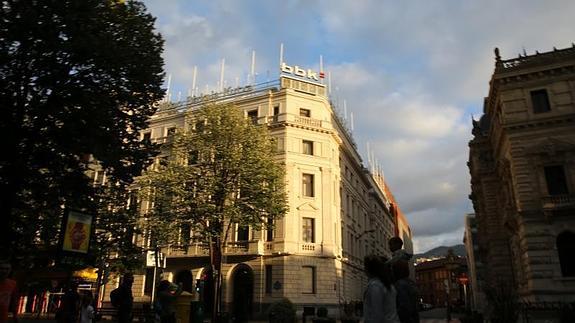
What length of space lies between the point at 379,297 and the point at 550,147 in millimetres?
27281

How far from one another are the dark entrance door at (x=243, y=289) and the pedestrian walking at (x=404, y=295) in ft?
96.4

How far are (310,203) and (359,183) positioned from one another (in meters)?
17.5

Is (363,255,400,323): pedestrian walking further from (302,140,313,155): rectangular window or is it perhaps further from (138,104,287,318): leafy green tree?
(302,140,313,155): rectangular window

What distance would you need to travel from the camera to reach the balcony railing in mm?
25453

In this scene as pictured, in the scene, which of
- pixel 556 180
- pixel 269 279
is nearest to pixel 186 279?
pixel 269 279

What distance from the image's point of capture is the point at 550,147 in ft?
88.8

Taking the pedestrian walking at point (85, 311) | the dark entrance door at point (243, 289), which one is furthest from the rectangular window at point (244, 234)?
the pedestrian walking at point (85, 311)

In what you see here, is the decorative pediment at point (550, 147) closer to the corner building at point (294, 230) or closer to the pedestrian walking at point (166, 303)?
the corner building at point (294, 230)

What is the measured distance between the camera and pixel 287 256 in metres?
33.9

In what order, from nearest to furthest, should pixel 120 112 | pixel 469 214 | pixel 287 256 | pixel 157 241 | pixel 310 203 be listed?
pixel 120 112, pixel 157 241, pixel 287 256, pixel 310 203, pixel 469 214

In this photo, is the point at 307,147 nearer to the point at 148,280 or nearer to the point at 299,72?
the point at 299,72

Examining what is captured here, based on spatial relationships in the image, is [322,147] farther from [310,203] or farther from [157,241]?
[157,241]

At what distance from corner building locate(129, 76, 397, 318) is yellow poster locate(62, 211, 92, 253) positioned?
52.8ft

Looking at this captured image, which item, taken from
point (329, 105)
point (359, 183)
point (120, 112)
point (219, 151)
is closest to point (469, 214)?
point (359, 183)
